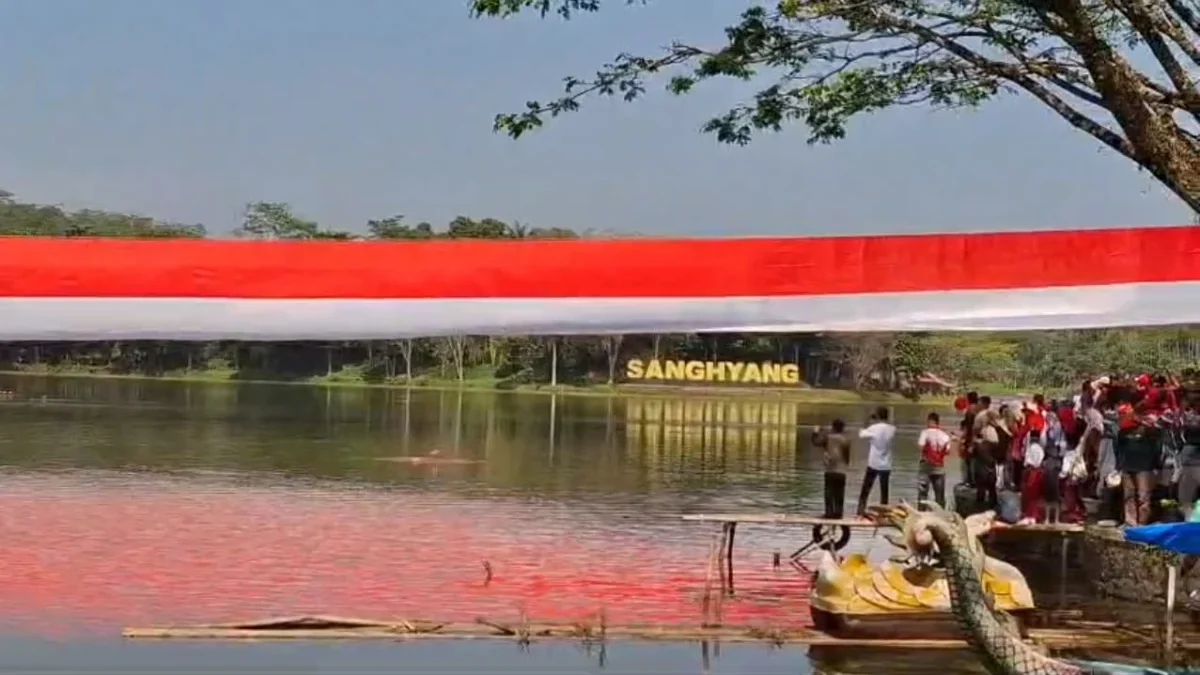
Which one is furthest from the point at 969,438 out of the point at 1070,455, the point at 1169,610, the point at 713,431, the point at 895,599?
the point at 713,431

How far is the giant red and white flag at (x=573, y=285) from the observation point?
4.89 meters

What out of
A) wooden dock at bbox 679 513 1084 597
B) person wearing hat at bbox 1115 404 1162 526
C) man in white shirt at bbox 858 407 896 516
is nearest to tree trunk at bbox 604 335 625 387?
man in white shirt at bbox 858 407 896 516

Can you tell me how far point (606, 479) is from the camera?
31375 millimetres

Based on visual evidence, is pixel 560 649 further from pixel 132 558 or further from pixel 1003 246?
pixel 1003 246

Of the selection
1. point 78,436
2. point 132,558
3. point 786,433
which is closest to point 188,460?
point 78,436

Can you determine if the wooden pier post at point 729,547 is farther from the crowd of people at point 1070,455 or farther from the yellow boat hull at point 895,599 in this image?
the yellow boat hull at point 895,599

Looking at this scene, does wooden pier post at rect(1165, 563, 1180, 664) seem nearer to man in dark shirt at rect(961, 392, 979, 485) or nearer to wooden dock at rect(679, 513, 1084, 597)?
wooden dock at rect(679, 513, 1084, 597)

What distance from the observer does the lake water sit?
13.2 m

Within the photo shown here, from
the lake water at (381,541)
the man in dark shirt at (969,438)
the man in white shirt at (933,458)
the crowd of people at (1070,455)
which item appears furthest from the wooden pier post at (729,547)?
the man in dark shirt at (969,438)

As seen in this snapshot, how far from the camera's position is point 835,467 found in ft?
59.2

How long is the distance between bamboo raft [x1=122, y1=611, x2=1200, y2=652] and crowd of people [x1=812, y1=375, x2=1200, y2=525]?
2.01m

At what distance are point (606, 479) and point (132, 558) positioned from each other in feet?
47.8

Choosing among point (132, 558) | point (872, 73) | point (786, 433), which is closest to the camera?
point (872, 73)

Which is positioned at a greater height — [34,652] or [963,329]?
[963,329]
